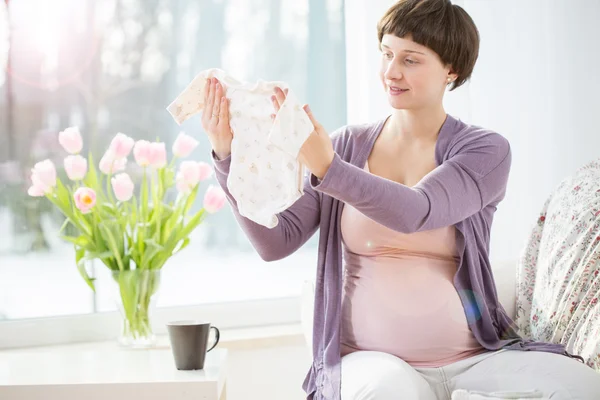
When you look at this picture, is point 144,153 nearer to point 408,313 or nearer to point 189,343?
point 189,343

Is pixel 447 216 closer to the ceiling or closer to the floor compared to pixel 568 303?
closer to the ceiling

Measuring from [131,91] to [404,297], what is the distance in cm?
129

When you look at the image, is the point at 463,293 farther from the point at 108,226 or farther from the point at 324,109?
the point at 324,109

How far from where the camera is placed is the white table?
1540mm

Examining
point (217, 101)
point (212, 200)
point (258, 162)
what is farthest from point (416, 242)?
point (212, 200)

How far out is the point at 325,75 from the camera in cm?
265

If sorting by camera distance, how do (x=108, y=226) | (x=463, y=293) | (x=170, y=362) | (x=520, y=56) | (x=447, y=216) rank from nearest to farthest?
(x=447, y=216) → (x=463, y=293) → (x=170, y=362) → (x=108, y=226) → (x=520, y=56)

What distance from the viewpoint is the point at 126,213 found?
2113 millimetres

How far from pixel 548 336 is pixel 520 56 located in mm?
1022

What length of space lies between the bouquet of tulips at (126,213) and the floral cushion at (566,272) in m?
0.85

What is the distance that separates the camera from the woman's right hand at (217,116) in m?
1.42

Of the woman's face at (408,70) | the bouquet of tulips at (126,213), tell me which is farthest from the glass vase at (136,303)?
the woman's face at (408,70)

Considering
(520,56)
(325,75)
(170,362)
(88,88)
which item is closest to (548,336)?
(170,362)

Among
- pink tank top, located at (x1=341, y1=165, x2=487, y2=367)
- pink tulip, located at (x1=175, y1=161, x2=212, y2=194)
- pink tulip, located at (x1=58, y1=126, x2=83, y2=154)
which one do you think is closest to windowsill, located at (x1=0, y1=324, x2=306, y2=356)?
pink tulip, located at (x1=175, y1=161, x2=212, y2=194)
